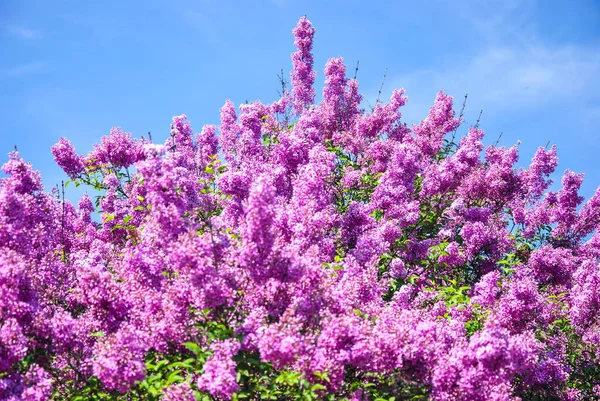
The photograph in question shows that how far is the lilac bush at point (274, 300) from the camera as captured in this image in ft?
19.6

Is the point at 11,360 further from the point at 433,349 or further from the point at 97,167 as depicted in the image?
the point at 97,167

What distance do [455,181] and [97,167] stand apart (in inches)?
369

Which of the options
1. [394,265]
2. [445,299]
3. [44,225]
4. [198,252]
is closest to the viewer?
[198,252]

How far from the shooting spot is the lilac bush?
596 cm

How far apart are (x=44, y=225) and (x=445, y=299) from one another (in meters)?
7.22

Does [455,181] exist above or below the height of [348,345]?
above

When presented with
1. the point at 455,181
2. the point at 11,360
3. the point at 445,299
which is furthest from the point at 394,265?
the point at 11,360

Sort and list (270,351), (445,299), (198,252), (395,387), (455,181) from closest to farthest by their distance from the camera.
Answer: (270,351)
(198,252)
(395,387)
(445,299)
(455,181)

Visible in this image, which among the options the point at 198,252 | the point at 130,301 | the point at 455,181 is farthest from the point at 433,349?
the point at 455,181

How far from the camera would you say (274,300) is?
20.9 feet

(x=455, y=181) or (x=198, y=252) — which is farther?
(x=455, y=181)

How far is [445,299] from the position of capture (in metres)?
10.4

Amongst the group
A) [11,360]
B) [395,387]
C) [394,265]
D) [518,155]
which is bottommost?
[395,387]

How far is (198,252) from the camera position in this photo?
607 centimetres
